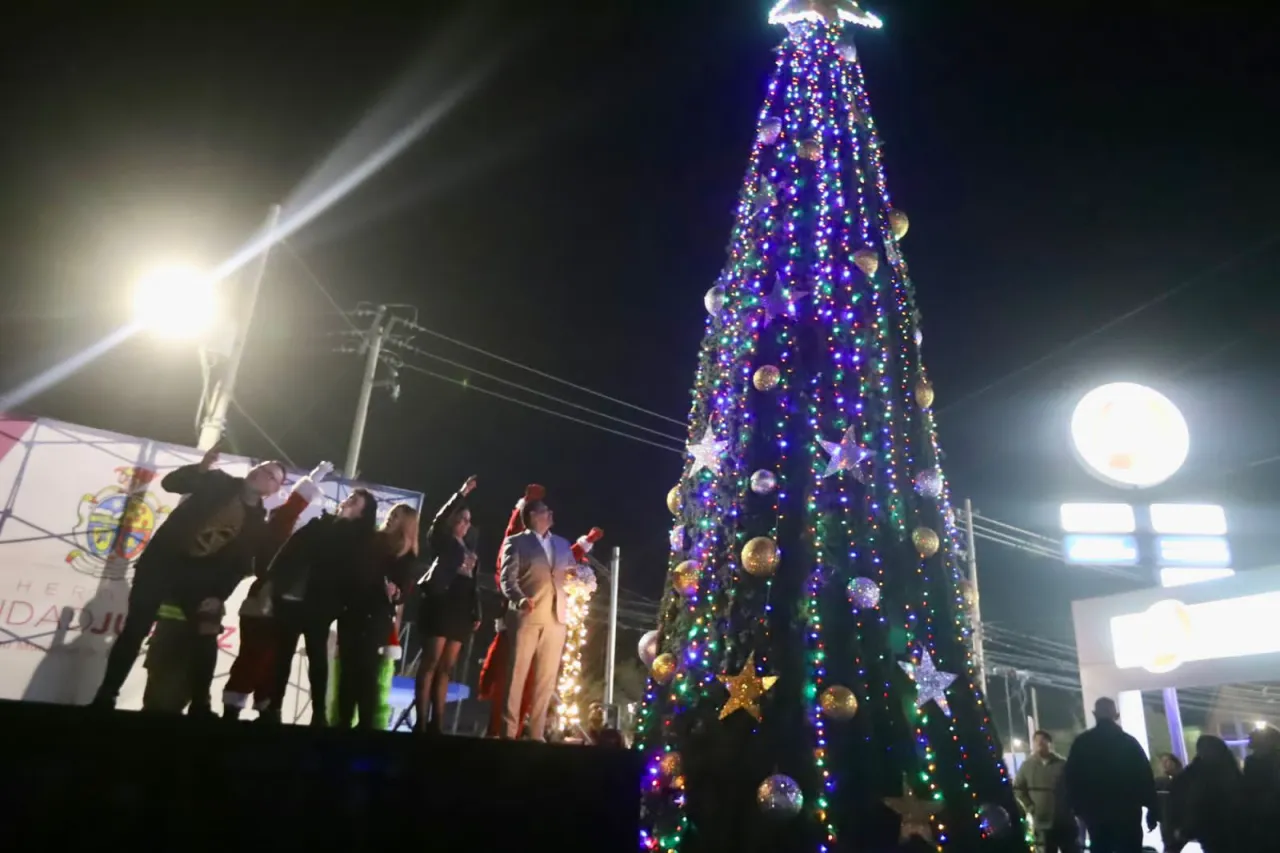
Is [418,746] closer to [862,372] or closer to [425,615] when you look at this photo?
[425,615]

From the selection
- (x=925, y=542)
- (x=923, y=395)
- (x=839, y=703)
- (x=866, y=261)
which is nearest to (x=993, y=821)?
(x=839, y=703)

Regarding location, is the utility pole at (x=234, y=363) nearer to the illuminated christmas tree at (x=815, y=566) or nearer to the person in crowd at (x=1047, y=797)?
the illuminated christmas tree at (x=815, y=566)

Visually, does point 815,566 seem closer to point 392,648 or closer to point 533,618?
point 533,618

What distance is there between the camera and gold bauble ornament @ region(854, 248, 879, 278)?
17.0 ft

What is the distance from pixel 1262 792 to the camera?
5934 mm

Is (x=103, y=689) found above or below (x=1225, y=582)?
below

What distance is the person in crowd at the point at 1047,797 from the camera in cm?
710

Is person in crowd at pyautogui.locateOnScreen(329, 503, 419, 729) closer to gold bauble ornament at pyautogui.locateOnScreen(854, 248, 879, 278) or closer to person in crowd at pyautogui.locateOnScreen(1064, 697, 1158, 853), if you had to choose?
gold bauble ornament at pyautogui.locateOnScreen(854, 248, 879, 278)

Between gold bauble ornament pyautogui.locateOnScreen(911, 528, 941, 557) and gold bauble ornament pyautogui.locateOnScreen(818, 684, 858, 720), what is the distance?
3.39ft

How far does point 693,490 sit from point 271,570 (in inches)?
105

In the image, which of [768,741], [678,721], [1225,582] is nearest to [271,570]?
[678,721]

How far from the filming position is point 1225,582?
38.1 ft

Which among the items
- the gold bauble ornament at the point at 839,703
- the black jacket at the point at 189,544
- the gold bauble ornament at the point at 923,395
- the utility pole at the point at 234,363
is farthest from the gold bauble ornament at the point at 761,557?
the utility pole at the point at 234,363

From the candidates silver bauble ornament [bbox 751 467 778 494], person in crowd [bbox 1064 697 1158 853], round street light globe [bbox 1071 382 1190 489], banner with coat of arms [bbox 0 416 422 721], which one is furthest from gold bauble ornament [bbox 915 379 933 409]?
round street light globe [bbox 1071 382 1190 489]
